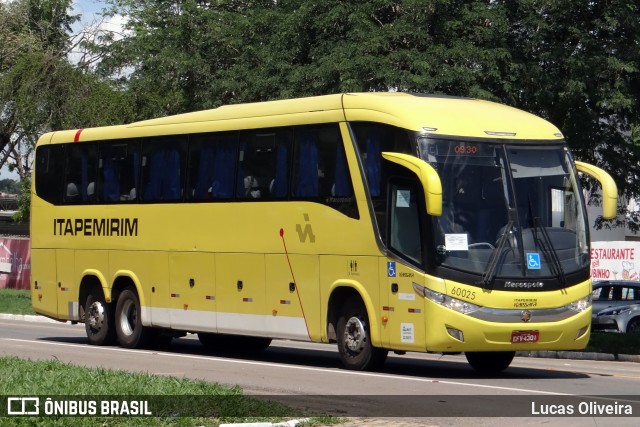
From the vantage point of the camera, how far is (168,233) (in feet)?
70.0

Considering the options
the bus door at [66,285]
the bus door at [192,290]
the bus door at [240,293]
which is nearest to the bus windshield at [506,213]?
the bus door at [240,293]

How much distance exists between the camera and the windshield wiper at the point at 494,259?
52.6 ft

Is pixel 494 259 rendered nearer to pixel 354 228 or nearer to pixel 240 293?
pixel 354 228

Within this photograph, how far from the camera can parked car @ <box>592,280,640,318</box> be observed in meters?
30.0

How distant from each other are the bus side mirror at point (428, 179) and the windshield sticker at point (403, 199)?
15.6 inches

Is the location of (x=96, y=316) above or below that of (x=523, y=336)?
below

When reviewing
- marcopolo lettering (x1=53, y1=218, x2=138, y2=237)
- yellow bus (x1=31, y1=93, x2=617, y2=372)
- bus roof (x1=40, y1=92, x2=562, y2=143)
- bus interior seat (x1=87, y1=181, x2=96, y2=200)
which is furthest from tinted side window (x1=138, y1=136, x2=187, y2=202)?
bus interior seat (x1=87, y1=181, x2=96, y2=200)

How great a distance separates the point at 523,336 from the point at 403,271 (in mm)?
1792

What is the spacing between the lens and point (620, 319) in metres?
29.6

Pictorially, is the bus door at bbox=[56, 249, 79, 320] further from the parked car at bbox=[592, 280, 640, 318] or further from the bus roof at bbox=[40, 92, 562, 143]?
the parked car at bbox=[592, 280, 640, 318]

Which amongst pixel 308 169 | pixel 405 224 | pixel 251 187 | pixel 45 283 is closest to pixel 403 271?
pixel 405 224

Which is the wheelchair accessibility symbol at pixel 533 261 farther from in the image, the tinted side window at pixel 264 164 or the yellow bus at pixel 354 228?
the tinted side window at pixel 264 164

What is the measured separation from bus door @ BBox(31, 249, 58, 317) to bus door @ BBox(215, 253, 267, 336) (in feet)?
16.9

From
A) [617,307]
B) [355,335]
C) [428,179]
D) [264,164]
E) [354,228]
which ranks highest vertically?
[264,164]
